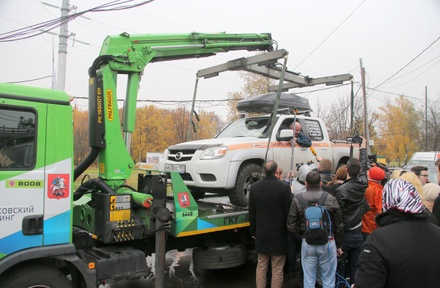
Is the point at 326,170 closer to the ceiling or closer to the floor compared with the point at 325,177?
closer to the ceiling

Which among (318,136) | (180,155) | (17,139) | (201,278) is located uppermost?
(318,136)

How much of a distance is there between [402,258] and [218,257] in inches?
155

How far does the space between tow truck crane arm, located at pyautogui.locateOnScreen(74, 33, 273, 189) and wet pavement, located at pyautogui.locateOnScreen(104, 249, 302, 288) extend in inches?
79.3

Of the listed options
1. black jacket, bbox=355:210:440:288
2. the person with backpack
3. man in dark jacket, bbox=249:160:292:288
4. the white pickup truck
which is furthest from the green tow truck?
black jacket, bbox=355:210:440:288

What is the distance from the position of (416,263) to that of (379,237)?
0.23 meters

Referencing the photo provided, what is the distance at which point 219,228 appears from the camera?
18.0 ft

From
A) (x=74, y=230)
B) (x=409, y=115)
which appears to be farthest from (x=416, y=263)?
(x=409, y=115)

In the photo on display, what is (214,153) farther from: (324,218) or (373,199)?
(373,199)

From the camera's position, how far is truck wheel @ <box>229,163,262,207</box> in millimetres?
6238

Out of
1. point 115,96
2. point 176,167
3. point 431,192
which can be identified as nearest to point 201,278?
point 176,167

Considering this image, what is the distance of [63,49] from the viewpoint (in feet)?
44.3

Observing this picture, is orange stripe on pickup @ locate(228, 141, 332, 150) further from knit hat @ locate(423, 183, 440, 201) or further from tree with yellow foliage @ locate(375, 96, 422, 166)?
tree with yellow foliage @ locate(375, 96, 422, 166)

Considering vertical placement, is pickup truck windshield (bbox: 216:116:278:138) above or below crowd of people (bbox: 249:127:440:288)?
above

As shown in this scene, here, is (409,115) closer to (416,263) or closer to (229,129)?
(229,129)
